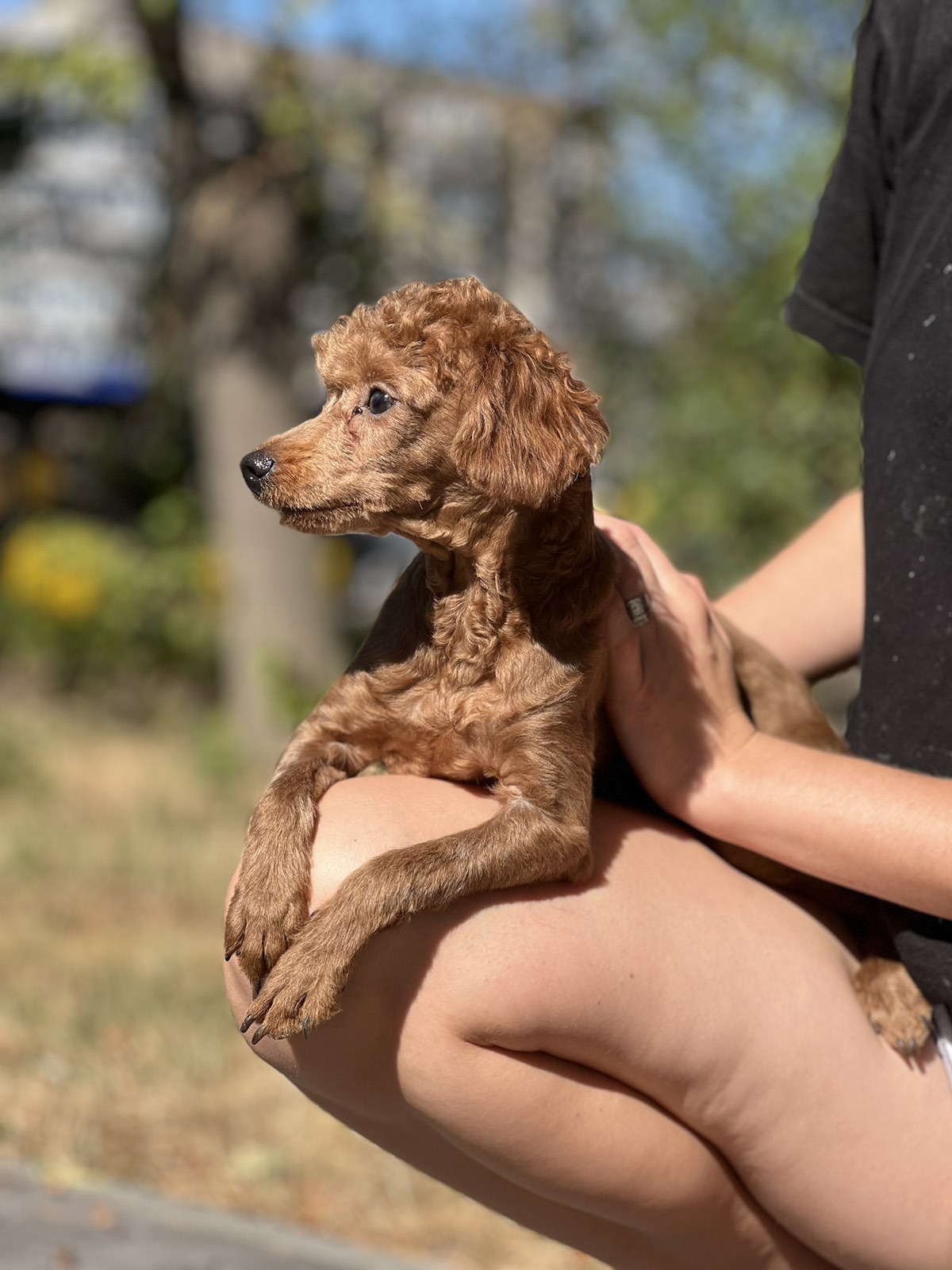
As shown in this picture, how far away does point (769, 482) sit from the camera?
24.9 ft

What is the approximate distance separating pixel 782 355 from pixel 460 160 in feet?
14.0

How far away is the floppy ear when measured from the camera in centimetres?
219

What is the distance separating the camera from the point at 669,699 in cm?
238

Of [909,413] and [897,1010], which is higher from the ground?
[909,413]

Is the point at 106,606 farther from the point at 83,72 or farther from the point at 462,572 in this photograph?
the point at 462,572

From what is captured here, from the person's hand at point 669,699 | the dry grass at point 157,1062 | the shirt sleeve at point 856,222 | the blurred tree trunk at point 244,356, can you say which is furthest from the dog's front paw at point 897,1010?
the blurred tree trunk at point 244,356

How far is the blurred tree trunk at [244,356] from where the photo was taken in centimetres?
862

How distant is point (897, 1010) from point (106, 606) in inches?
301

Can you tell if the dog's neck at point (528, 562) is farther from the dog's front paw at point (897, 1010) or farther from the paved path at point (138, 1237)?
the paved path at point (138, 1237)

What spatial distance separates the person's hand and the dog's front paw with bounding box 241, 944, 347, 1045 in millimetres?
658

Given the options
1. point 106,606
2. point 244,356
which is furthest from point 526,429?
point 106,606

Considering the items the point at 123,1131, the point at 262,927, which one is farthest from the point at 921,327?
the point at 123,1131

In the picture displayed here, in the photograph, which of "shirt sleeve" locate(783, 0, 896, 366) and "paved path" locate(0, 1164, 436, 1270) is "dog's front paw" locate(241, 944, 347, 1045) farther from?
"shirt sleeve" locate(783, 0, 896, 366)

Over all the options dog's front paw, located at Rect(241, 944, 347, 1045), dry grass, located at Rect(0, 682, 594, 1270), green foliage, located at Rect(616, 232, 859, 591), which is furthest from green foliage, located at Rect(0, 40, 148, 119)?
dog's front paw, located at Rect(241, 944, 347, 1045)
